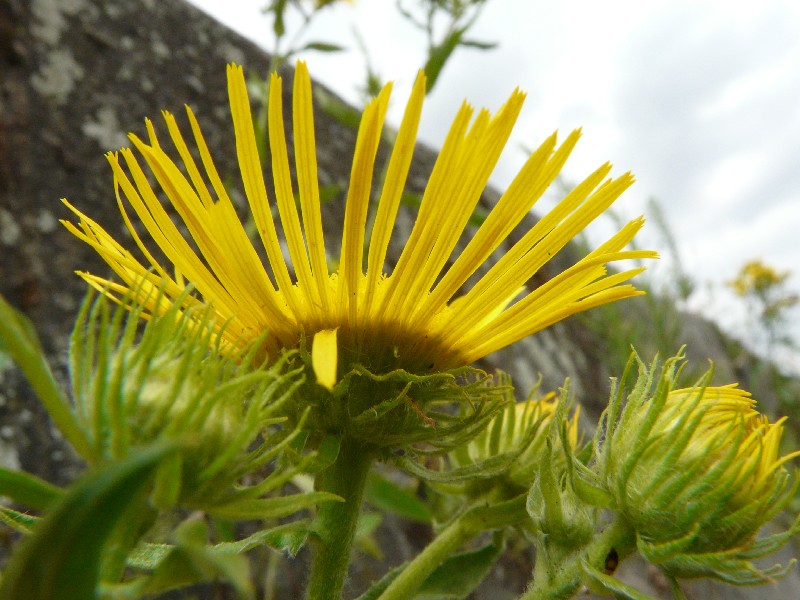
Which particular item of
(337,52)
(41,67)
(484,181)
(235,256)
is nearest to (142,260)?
(41,67)

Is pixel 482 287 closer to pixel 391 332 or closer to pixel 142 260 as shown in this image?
pixel 391 332

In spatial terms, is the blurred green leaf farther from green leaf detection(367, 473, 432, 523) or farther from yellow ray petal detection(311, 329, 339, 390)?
yellow ray petal detection(311, 329, 339, 390)

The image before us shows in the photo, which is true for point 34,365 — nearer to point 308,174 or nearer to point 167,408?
point 167,408

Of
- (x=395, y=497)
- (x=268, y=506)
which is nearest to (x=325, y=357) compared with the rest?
(x=268, y=506)

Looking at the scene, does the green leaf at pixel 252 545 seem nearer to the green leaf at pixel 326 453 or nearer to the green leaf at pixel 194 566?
the green leaf at pixel 326 453

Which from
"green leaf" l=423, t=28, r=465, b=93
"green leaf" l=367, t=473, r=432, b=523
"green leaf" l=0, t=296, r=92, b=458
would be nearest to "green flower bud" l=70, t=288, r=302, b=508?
"green leaf" l=0, t=296, r=92, b=458
